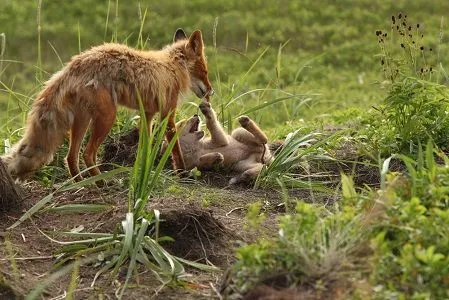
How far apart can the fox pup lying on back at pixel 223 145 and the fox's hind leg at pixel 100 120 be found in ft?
3.36

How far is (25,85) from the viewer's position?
16734 mm

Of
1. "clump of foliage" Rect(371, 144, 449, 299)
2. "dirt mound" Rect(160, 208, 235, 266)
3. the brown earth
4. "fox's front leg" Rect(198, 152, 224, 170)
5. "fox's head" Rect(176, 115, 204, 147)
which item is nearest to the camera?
"clump of foliage" Rect(371, 144, 449, 299)

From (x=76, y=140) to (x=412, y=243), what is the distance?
150 inches

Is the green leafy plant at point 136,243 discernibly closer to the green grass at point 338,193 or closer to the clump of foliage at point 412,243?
the green grass at point 338,193

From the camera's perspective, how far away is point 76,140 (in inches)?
303

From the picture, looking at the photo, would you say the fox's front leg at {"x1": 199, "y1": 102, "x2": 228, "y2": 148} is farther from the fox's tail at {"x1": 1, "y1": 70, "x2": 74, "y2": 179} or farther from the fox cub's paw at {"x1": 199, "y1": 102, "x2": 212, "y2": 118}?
the fox's tail at {"x1": 1, "y1": 70, "x2": 74, "y2": 179}

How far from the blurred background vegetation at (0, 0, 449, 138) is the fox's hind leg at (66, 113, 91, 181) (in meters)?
9.18

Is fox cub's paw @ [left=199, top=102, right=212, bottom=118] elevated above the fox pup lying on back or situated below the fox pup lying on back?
above

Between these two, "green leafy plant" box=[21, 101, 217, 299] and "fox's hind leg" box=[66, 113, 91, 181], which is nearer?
"green leafy plant" box=[21, 101, 217, 299]

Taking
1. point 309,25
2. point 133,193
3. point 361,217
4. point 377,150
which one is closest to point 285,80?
point 309,25

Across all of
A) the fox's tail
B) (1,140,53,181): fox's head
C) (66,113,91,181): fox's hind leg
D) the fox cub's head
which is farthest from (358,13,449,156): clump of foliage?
(1,140,53,181): fox's head

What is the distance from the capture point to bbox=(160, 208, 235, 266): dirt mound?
6.14 m

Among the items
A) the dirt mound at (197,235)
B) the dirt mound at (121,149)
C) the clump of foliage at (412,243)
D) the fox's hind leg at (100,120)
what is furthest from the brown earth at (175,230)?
the dirt mound at (121,149)

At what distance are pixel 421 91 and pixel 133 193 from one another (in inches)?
107
